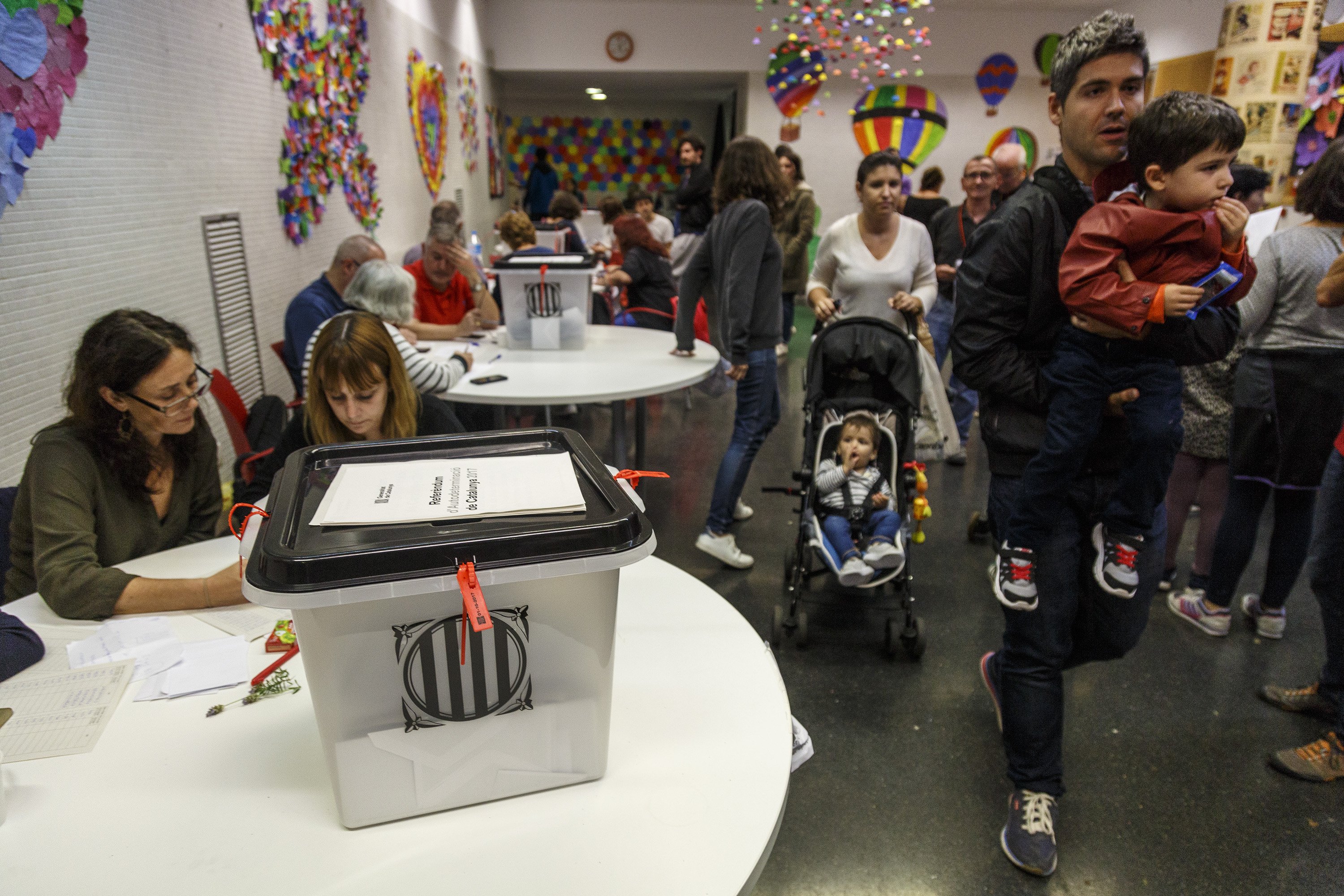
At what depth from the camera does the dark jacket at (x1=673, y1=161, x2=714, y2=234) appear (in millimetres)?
5344

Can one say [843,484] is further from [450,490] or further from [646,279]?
[646,279]

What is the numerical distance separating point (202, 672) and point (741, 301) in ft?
7.34

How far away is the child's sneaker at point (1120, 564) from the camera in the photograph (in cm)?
159

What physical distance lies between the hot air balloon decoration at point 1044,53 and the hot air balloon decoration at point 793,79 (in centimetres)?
251

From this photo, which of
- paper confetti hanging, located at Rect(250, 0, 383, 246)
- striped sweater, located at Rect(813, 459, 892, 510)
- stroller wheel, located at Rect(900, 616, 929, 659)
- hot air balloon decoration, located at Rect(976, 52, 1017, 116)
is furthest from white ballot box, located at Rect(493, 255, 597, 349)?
hot air balloon decoration, located at Rect(976, 52, 1017, 116)

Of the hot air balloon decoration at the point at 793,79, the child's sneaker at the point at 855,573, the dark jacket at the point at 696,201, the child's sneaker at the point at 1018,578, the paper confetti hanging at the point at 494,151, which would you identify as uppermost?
the hot air balloon decoration at the point at 793,79

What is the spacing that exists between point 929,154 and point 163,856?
1041 cm

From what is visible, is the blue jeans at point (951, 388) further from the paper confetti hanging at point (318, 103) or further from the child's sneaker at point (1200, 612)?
the paper confetti hanging at point (318, 103)

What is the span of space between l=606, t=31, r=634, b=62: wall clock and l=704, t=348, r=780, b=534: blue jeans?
735cm

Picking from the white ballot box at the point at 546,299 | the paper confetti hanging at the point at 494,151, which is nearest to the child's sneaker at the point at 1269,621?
the white ballot box at the point at 546,299

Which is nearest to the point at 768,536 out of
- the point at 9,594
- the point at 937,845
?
the point at 937,845

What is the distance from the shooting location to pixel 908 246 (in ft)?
10.5

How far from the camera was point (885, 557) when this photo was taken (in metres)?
2.54

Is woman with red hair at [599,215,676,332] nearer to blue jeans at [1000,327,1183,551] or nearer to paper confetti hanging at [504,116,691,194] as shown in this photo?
blue jeans at [1000,327,1183,551]
